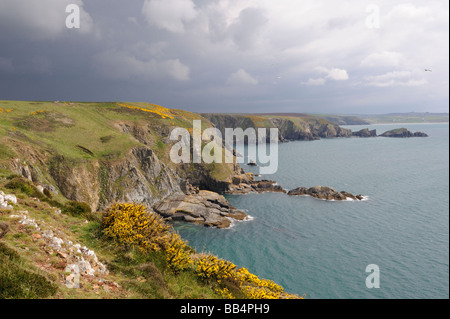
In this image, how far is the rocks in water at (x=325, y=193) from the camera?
239 feet

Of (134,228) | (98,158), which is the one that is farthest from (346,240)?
(98,158)

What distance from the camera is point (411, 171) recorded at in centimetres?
10462

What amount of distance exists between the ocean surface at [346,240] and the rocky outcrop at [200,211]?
9.68ft

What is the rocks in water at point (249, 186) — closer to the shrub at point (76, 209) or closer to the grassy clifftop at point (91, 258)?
the grassy clifftop at point (91, 258)

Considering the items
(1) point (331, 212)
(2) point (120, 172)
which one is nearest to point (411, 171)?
(1) point (331, 212)

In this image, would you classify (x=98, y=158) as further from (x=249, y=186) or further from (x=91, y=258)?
(x=91, y=258)

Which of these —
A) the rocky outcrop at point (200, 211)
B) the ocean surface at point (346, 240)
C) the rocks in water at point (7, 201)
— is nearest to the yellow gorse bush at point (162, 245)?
the ocean surface at point (346, 240)

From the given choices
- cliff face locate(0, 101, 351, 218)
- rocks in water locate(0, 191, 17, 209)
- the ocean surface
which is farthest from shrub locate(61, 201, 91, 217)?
cliff face locate(0, 101, 351, 218)

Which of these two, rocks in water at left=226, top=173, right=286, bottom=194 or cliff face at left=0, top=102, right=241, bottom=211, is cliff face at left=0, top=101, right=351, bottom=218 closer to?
cliff face at left=0, top=102, right=241, bottom=211

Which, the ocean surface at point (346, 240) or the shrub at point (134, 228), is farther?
the ocean surface at point (346, 240)

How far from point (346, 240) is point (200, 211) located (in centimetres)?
3539

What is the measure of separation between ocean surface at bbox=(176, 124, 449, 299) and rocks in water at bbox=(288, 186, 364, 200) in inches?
→ 125
